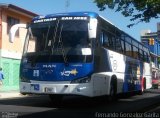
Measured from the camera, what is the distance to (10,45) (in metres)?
31.4

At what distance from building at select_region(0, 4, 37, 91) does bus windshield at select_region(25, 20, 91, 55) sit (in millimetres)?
14406

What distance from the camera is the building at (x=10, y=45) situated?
98.1 ft

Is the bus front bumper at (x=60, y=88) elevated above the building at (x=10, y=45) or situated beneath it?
situated beneath

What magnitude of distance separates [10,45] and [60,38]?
16855 millimetres

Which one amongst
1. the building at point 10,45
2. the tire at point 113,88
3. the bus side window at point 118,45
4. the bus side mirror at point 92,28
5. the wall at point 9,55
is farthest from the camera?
the wall at point 9,55

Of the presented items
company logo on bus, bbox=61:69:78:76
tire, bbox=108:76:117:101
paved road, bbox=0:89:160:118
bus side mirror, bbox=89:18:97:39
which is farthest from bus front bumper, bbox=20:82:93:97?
tire, bbox=108:76:117:101

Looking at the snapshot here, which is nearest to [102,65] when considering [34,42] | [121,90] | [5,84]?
[34,42]

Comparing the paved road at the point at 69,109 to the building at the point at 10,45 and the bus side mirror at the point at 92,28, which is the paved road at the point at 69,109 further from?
the building at the point at 10,45

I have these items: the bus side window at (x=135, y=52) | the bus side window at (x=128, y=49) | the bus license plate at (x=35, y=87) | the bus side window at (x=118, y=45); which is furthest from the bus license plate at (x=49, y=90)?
the bus side window at (x=135, y=52)

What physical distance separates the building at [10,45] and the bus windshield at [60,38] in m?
14.4

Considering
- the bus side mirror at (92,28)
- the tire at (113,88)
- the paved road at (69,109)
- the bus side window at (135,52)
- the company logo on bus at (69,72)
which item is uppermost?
the bus side mirror at (92,28)

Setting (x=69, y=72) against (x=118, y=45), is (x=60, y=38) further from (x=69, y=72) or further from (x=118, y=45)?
(x=118, y=45)

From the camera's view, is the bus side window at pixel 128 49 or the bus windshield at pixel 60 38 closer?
the bus windshield at pixel 60 38

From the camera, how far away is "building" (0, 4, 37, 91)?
29.9 metres
